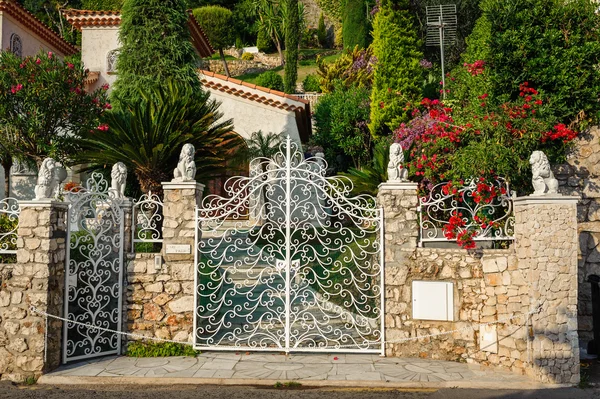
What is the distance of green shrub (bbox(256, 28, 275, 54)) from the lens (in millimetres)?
47234

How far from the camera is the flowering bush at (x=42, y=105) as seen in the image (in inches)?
467

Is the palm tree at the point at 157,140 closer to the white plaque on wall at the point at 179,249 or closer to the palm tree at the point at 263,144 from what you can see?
the white plaque on wall at the point at 179,249

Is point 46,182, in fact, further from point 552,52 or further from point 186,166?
point 552,52

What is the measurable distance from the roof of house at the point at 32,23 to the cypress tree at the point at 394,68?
12.7m

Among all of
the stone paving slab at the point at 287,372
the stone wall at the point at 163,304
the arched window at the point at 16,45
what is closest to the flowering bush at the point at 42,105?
the stone wall at the point at 163,304

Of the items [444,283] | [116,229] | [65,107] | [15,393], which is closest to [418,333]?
[444,283]

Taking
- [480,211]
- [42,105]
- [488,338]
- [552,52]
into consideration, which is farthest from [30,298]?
[552,52]

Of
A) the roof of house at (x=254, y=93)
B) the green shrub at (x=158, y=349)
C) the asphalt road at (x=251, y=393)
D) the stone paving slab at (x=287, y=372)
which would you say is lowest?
the asphalt road at (x=251, y=393)

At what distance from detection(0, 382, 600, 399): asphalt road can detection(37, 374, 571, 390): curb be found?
0.09 metres

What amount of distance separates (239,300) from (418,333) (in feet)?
12.4

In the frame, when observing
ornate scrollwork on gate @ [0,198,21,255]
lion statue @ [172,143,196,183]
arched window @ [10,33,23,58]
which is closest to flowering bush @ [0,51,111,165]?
ornate scrollwork on gate @ [0,198,21,255]

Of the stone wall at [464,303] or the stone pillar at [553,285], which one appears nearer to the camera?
the stone pillar at [553,285]

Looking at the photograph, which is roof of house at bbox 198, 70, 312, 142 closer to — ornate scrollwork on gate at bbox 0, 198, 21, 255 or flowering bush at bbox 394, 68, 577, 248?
flowering bush at bbox 394, 68, 577, 248

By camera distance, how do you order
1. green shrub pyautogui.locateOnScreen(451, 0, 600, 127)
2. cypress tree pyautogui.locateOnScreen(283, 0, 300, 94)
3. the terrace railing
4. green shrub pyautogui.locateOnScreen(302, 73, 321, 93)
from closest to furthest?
the terrace railing, green shrub pyautogui.locateOnScreen(451, 0, 600, 127), cypress tree pyautogui.locateOnScreen(283, 0, 300, 94), green shrub pyautogui.locateOnScreen(302, 73, 321, 93)
